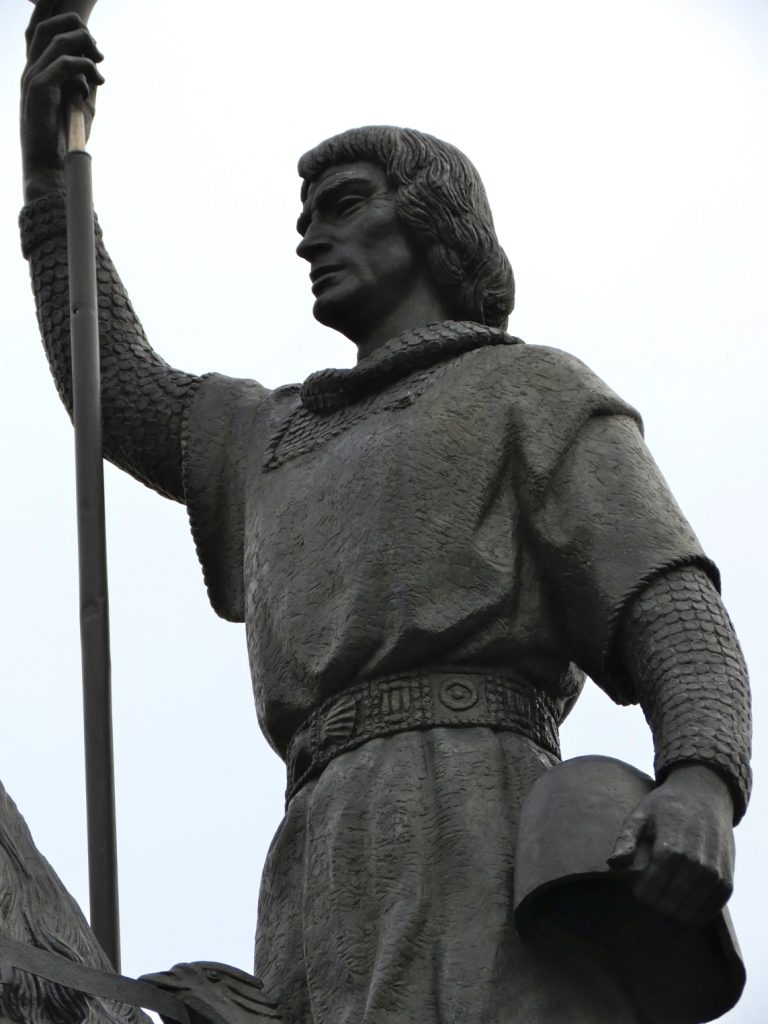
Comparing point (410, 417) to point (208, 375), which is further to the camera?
point (208, 375)

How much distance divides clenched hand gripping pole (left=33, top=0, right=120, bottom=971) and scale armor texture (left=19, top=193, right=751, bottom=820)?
0.56 ft

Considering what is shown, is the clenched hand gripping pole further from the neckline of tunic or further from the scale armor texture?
the neckline of tunic

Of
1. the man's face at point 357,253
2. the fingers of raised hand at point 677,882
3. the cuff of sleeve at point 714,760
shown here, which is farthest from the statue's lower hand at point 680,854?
the man's face at point 357,253

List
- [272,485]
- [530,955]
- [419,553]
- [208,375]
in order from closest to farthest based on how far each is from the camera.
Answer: [530,955] → [419,553] → [272,485] → [208,375]

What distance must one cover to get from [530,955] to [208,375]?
9.15 feet

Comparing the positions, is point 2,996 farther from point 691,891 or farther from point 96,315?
point 96,315

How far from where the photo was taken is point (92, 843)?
9.38 metres

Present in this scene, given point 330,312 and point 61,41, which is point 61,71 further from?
point 330,312

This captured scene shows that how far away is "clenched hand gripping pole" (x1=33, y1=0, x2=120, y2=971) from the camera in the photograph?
936 cm

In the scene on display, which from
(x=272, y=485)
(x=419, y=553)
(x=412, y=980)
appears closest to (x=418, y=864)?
(x=412, y=980)

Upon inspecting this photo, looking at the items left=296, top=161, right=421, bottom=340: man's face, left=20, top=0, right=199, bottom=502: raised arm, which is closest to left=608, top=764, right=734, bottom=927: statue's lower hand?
left=296, top=161, right=421, bottom=340: man's face

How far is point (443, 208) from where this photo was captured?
10.0m

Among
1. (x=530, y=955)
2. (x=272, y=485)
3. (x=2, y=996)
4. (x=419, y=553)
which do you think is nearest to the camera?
(x=2, y=996)

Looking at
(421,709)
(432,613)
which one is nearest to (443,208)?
(432,613)
